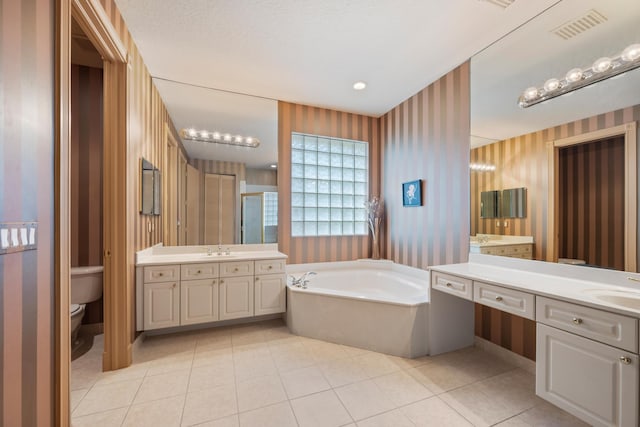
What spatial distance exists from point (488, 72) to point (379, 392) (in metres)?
2.67

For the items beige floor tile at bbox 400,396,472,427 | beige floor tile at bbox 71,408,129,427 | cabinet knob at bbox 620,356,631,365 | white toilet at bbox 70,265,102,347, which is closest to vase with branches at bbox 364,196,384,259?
beige floor tile at bbox 400,396,472,427

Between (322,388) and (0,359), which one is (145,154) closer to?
(0,359)

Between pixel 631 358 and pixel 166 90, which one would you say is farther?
pixel 166 90

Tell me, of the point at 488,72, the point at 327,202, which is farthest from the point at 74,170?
the point at 488,72

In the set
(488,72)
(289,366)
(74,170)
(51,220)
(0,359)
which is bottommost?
(289,366)

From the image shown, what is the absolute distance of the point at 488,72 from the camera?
2.18m

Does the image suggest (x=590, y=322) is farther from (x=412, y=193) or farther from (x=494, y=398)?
(x=412, y=193)

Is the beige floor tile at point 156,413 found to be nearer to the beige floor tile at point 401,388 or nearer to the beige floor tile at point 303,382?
the beige floor tile at point 303,382

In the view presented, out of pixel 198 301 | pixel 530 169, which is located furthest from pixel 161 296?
pixel 530 169

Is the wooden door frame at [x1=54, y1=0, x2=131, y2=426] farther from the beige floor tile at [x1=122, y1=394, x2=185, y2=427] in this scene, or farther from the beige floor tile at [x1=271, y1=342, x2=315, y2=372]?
the beige floor tile at [x1=271, y1=342, x2=315, y2=372]

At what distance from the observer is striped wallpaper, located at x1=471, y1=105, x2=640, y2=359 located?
5.93 feet

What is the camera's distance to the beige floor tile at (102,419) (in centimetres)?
144

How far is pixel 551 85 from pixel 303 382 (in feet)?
8.98

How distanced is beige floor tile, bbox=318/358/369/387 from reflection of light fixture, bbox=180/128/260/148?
250 centimetres
